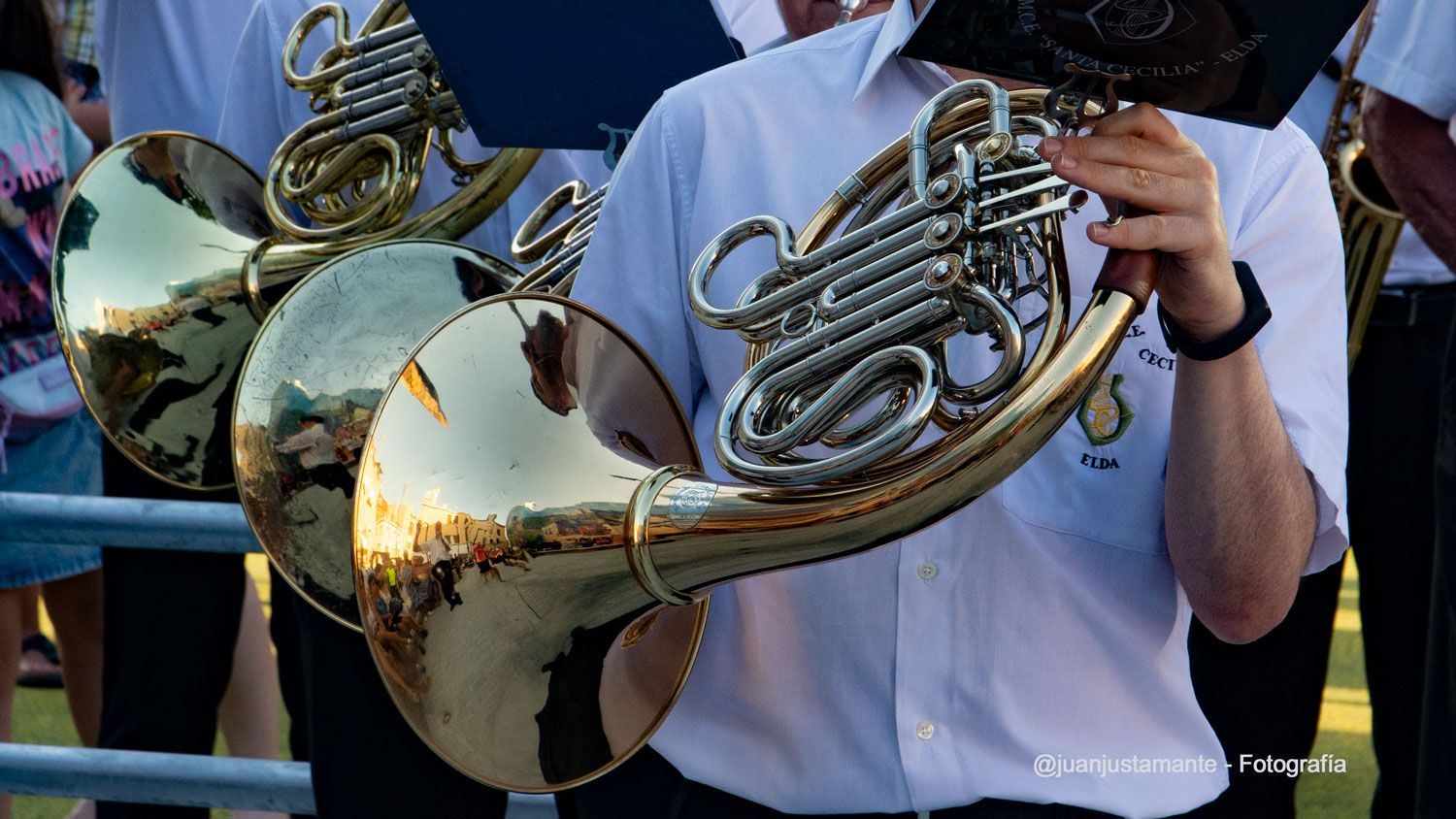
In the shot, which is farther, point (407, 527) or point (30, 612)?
point (30, 612)

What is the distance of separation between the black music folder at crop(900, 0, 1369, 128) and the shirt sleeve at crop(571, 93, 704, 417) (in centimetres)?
39

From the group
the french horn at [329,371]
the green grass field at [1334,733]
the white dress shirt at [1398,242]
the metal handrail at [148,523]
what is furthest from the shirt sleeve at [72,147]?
the white dress shirt at [1398,242]

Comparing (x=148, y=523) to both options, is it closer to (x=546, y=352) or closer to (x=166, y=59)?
(x=166, y=59)

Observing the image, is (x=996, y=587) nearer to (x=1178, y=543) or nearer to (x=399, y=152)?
(x=1178, y=543)

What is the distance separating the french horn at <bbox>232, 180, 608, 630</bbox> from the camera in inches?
77.7

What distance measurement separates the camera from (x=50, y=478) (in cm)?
327

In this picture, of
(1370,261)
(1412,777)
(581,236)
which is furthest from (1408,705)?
(581,236)

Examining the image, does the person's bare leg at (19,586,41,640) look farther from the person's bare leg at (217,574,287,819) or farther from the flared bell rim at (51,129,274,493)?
the flared bell rim at (51,129,274,493)

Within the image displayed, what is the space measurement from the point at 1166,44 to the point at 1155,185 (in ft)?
0.38

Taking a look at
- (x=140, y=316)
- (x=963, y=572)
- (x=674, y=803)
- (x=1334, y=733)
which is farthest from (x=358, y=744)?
(x=1334, y=733)

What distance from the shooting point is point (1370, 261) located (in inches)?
120

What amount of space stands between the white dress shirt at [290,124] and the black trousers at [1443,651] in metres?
1.27

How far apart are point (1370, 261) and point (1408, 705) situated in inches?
33.4

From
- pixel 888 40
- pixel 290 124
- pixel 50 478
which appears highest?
pixel 888 40
